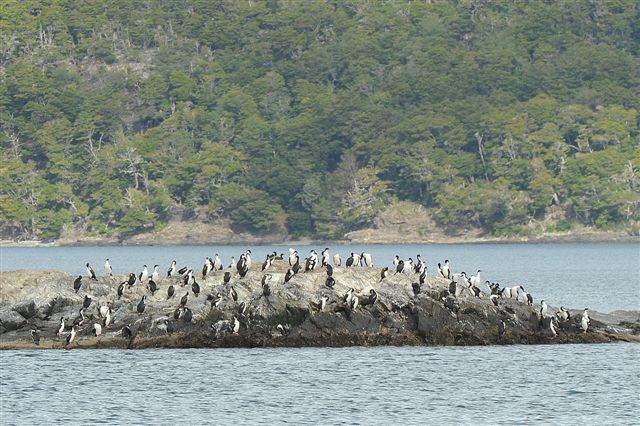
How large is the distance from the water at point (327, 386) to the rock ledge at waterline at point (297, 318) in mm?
515

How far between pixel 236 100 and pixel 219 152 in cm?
1431

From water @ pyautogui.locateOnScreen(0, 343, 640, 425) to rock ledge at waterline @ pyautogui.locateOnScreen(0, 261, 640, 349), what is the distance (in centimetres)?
51

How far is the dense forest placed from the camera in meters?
164

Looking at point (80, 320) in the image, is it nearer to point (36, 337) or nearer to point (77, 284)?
point (36, 337)

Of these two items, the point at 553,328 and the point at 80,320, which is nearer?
the point at 80,320

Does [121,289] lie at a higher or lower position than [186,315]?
higher

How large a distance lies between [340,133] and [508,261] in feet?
145

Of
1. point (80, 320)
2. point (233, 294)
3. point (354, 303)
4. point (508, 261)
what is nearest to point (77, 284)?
point (80, 320)

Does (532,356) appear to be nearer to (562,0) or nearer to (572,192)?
(572,192)

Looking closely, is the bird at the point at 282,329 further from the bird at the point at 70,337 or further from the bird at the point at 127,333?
the bird at the point at 70,337

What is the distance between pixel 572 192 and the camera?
160 m

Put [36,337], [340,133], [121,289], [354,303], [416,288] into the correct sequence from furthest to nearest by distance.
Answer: [340,133] < [121,289] < [36,337] < [416,288] < [354,303]

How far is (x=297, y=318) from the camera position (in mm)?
56406

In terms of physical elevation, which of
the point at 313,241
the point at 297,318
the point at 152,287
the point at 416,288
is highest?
the point at 416,288
